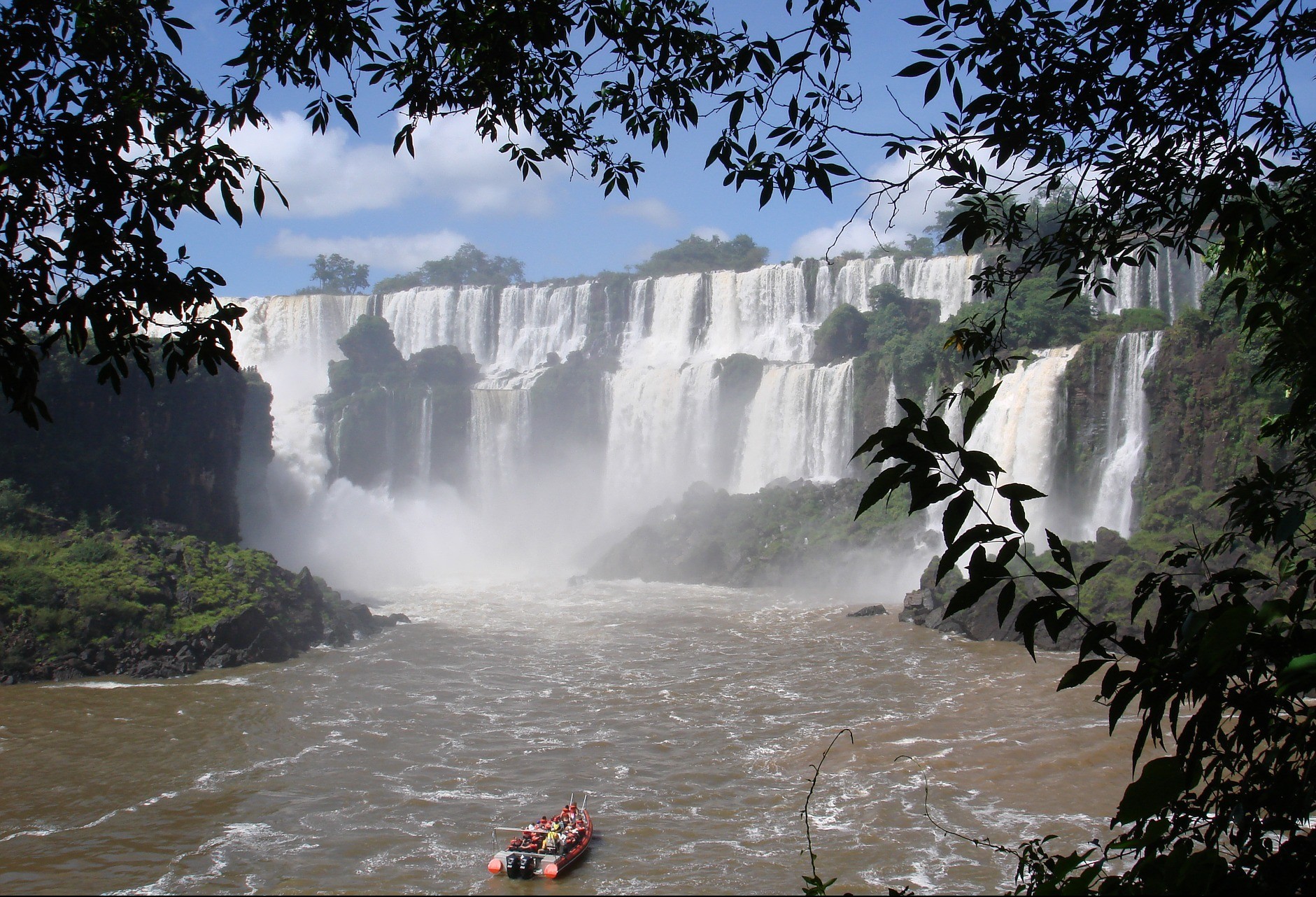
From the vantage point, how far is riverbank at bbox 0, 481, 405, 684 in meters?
16.9

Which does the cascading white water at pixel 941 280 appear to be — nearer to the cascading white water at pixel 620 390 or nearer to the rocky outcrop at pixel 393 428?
the cascading white water at pixel 620 390

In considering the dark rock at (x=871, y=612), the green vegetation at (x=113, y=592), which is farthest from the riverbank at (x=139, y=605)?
the dark rock at (x=871, y=612)

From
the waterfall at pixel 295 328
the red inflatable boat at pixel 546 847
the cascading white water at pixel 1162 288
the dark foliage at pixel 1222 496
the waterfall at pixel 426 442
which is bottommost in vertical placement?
the red inflatable boat at pixel 546 847

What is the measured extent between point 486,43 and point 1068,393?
2202cm

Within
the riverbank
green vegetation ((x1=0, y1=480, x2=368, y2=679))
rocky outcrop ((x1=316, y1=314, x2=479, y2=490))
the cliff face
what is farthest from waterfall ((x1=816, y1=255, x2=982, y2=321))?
green vegetation ((x1=0, y1=480, x2=368, y2=679))

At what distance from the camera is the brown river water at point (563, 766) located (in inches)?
364

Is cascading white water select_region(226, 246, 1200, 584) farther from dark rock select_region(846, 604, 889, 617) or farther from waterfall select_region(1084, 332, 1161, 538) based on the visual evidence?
A: dark rock select_region(846, 604, 889, 617)

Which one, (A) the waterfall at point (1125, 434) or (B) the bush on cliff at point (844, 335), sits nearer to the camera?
(A) the waterfall at point (1125, 434)

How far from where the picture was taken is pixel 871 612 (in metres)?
21.7

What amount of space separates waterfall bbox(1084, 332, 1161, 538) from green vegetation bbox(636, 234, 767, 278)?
111 feet

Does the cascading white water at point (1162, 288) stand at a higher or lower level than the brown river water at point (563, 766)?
higher

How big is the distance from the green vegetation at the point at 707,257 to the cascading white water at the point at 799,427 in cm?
2361

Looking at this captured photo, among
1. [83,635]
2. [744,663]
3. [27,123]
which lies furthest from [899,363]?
[27,123]

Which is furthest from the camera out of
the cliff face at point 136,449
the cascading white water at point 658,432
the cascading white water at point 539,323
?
the cascading white water at point 539,323
